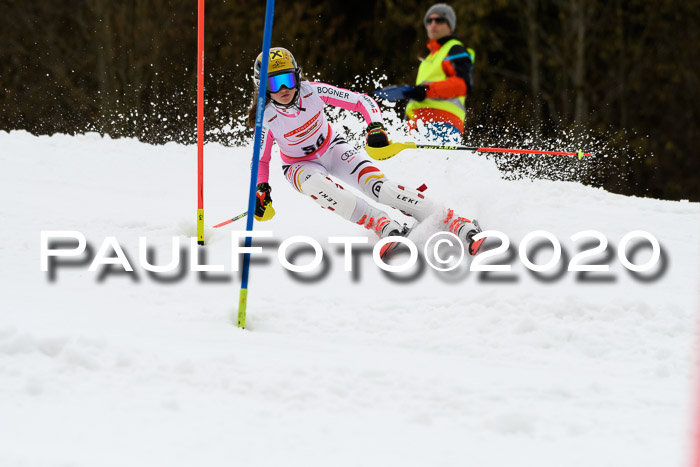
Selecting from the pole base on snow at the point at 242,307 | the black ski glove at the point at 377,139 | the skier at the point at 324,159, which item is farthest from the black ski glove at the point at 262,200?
the pole base on snow at the point at 242,307

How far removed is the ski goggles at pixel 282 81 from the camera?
4.81 m

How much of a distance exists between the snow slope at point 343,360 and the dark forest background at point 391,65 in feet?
31.0

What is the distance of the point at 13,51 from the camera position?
18.8 meters

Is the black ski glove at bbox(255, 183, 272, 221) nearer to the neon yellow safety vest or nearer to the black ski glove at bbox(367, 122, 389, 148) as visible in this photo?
the black ski glove at bbox(367, 122, 389, 148)

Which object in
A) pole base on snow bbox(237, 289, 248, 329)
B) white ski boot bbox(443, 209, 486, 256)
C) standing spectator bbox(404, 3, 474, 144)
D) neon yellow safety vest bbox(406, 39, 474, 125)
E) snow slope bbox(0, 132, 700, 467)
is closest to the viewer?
snow slope bbox(0, 132, 700, 467)

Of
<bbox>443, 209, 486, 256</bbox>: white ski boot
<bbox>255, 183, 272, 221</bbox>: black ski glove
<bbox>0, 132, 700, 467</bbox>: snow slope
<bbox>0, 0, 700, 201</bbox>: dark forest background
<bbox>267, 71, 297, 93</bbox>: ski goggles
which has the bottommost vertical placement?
<bbox>0, 132, 700, 467</bbox>: snow slope

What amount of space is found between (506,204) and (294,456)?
3.71 m

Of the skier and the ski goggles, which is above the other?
the ski goggles

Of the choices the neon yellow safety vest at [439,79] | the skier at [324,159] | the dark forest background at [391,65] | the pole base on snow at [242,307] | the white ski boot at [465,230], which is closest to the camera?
the pole base on snow at [242,307]

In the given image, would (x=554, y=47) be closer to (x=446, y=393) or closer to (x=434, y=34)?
(x=434, y=34)

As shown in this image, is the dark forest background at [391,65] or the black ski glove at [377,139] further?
the dark forest background at [391,65]

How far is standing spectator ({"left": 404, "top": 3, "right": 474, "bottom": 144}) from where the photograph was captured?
5.77 metres

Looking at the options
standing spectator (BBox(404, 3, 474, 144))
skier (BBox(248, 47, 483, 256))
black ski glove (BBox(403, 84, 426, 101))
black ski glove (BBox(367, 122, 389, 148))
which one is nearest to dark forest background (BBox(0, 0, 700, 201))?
standing spectator (BBox(404, 3, 474, 144))

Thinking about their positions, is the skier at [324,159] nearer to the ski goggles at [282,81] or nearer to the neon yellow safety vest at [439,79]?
the ski goggles at [282,81]
